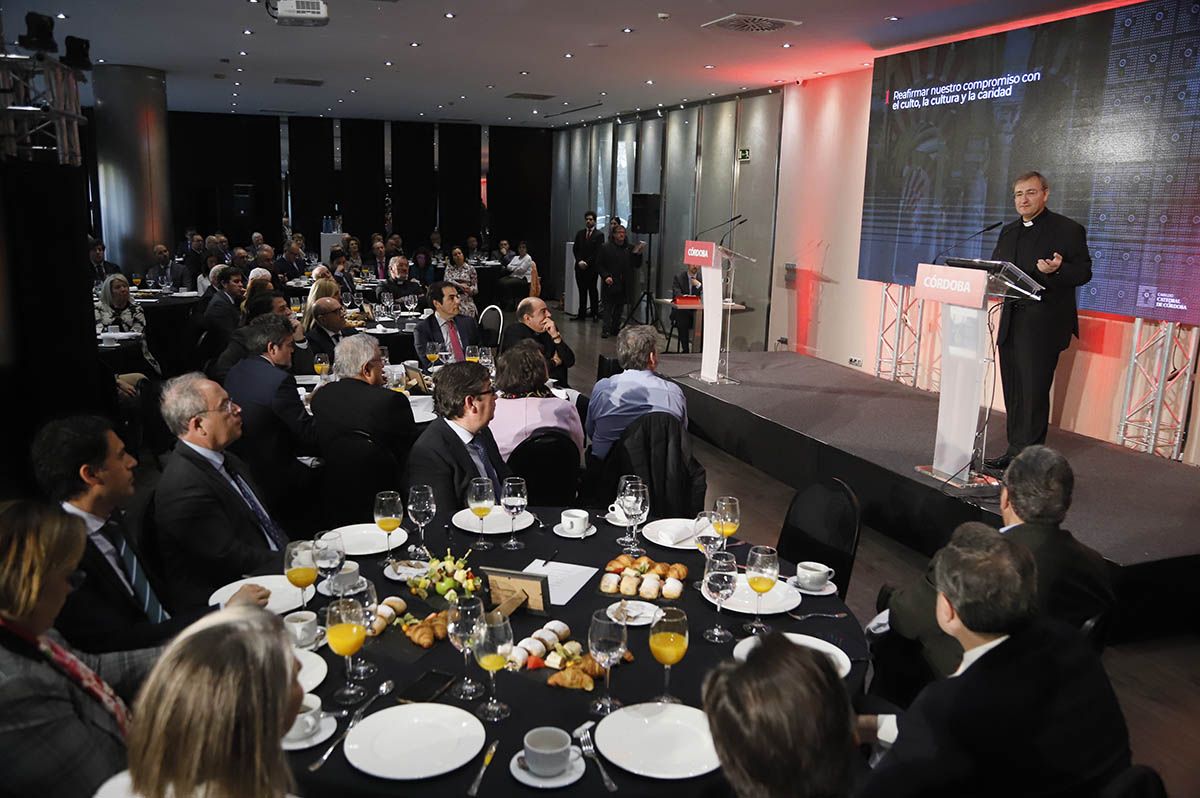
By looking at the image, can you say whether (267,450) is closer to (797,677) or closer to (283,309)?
(283,309)

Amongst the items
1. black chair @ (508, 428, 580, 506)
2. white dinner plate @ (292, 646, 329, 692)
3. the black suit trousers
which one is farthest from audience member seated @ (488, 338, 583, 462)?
the black suit trousers

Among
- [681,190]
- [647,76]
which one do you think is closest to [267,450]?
[647,76]

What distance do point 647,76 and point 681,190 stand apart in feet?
10.4

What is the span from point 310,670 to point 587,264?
14186 millimetres

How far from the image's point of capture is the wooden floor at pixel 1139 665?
11.7 feet

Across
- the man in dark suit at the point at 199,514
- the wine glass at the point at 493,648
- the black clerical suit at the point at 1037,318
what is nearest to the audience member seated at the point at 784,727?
the wine glass at the point at 493,648

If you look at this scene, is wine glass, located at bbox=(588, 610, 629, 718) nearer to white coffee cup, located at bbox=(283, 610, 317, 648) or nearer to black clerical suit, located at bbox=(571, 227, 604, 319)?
white coffee cup, located at bbox=(283, 610, 317, 648)

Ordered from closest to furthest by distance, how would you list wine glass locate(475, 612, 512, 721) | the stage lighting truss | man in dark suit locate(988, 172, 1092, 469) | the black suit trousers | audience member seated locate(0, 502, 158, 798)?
audience member seated locate(0, 502, 158, 798), wine glass locate(475, 612, 512, 721), man in dark suit locate(988, 172, 1092, 469), the black suit trousers, the stage lighting truss

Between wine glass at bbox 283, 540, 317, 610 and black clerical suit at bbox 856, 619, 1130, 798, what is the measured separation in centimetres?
155

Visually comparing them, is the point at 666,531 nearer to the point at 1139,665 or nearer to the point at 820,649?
the point at 820,649

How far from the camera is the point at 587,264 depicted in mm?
16094

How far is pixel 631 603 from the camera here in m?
2.66

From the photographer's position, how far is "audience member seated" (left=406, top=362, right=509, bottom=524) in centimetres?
359

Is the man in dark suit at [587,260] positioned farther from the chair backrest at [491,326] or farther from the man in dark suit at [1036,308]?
the man in dark suit at [1036,308]
